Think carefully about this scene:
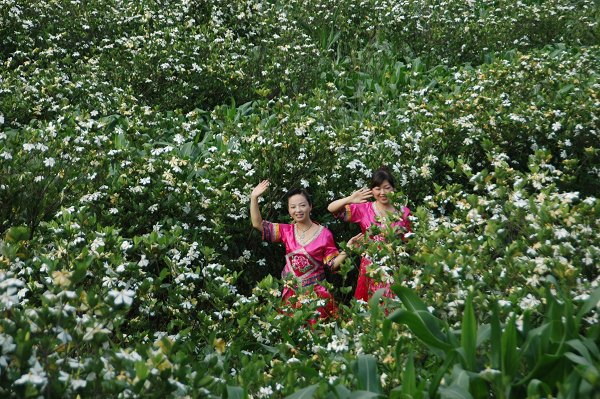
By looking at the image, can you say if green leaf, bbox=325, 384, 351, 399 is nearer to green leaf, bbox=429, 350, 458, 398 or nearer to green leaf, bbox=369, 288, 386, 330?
green leaf, bbox=429, 350, 458, 398

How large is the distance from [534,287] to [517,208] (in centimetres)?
75

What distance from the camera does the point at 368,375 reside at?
1977 millimetres

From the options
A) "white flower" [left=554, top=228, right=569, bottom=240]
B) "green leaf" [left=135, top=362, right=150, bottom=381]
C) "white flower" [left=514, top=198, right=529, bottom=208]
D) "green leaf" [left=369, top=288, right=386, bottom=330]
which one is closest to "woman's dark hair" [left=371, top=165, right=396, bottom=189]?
"white flower" [left=514, top=198, right=529, bottom=208]

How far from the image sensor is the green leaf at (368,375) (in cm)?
196

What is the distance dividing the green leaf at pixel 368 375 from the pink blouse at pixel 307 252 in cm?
185

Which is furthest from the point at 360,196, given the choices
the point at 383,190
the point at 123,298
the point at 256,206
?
the point at 123,298

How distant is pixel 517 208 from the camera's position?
295cm

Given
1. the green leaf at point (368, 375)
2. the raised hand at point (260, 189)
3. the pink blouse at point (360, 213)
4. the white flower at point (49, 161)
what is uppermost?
the white flower at point (49, 161)

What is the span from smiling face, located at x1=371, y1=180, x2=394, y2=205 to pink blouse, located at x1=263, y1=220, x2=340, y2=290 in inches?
21.1

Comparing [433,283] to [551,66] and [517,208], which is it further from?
[551,66]

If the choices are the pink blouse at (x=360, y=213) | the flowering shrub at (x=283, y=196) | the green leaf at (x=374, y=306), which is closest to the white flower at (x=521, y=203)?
the flowering shrub at (x=283, y=196)

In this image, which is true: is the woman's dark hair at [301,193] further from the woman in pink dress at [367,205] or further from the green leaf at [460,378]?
the green leaf at [460,378]

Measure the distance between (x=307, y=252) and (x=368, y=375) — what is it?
194 centimetres

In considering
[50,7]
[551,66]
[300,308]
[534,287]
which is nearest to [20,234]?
[300,308]
